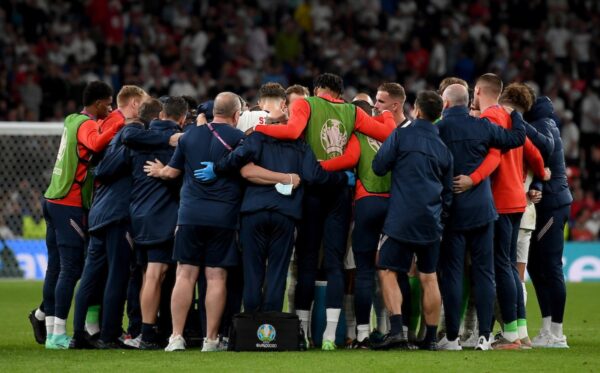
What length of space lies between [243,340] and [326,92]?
2.32 metres

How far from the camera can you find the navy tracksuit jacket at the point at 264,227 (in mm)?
10258

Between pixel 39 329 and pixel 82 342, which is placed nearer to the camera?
pixel 82 342

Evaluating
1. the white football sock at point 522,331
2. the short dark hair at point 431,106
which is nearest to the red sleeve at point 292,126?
the short dark hair at point 431,106

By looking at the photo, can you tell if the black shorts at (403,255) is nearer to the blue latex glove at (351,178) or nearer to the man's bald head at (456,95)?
the blue latex glove at (351,178)

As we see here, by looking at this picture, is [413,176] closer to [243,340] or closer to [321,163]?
[321,163]

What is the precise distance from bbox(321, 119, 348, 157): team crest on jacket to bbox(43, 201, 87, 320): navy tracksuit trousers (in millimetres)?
2414

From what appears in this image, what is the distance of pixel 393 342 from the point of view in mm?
10266

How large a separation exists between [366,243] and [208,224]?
1.40 meters

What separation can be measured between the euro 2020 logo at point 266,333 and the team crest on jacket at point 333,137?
166cm

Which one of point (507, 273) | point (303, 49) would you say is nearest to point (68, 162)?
point (507, 273)

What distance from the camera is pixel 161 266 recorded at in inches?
421

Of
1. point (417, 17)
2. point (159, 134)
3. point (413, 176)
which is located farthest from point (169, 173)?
point (417, 17)

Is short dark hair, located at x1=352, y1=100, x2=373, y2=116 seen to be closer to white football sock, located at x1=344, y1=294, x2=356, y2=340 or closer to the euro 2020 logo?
white football sock, located at x1=344, y1=294, x2=356, y2=340

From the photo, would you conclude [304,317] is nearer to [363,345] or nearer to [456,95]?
[363,345]
